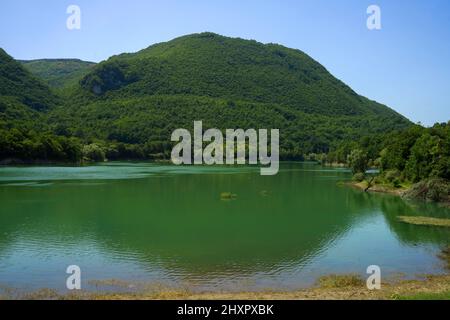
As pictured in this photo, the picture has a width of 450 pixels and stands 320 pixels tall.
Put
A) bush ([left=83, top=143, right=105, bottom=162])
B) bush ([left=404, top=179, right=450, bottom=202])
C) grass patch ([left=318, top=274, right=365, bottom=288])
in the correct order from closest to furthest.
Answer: grass patch ([left=318, top=274, right=365, bottom=288]), bush ([left=404, top=179, right=450, bottom=202]), bush ([left=83, top=143, right=105, bottom=162])

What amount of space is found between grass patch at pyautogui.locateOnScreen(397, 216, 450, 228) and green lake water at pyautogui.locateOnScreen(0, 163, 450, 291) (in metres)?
0.99

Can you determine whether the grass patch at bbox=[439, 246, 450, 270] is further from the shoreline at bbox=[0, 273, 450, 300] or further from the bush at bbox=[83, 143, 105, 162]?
the bush at bbox=[83, 143, 105, 162]

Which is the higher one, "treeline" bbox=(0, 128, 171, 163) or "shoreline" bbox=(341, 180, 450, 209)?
"treeline" bbox=(0, 128, 171, 163)

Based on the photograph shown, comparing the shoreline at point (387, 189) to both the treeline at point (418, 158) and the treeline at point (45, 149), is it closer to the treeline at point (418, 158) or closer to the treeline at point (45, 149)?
the treeline at point (418, 158)

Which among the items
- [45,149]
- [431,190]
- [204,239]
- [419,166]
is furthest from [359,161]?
[45,149]

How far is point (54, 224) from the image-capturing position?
3328 centimetres

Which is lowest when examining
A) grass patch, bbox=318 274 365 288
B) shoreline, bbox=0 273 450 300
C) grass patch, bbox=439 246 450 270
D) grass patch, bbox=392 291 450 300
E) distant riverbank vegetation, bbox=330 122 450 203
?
grass patch, bbox=439 246 450 270

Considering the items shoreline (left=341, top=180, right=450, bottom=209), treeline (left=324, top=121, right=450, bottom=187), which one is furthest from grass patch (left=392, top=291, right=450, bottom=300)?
treeline (left=324, top=121, right=450, bottom=187)

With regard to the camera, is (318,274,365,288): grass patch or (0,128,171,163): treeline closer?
(318,274,365,288): grass patch

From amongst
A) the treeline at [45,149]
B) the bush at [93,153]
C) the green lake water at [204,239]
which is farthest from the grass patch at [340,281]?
the bush at [93,153]

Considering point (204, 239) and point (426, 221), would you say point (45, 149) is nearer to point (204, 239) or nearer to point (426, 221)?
point (204, 239)

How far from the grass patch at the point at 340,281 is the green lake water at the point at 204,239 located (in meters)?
0.66

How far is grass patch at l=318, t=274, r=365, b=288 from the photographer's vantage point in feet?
63.8

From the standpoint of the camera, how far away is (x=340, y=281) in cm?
1988
